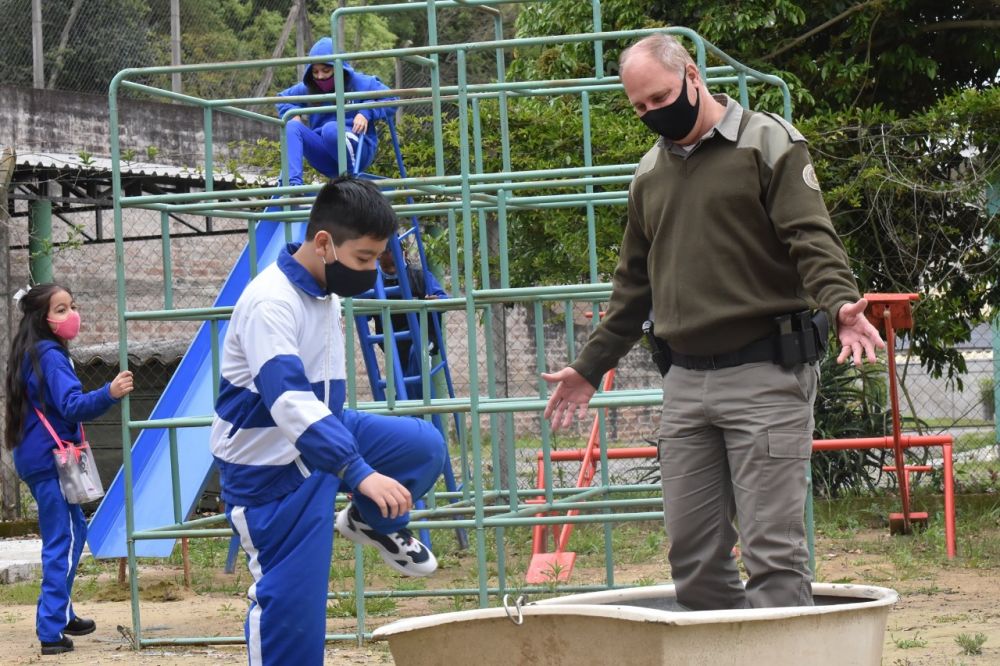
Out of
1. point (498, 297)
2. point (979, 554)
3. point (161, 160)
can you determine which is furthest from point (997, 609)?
point (161, 160)

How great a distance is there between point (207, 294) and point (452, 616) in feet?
39.5

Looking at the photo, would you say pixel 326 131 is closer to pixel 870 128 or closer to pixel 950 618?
pixel 870 128

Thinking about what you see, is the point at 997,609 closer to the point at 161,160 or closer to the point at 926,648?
the point at 926,648

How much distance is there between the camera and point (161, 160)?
1416 cm

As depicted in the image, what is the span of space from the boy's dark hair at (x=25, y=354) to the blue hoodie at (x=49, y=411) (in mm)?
14

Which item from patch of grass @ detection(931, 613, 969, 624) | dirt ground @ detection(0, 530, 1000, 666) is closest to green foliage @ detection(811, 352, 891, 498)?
dirt ground @ detection(0, 530, 1000, 666)

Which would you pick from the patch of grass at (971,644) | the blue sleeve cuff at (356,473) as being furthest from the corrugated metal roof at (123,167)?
the blue sleeve cuff at (356,473)

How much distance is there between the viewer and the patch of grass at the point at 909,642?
472 centimetres

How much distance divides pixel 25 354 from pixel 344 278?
2789 millimetres

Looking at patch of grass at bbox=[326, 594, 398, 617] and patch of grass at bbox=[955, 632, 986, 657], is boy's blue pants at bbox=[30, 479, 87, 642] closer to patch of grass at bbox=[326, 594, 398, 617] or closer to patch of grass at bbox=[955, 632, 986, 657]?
patch of grass at bbox=[326, 594, 398, 617]

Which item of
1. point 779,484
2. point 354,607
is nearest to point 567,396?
point 779,484

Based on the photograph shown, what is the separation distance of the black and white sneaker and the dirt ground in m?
1.38

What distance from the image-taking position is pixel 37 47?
41.7ft

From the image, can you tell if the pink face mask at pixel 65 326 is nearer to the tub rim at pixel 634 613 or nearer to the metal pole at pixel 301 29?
the tub rim at pixel 634 613
